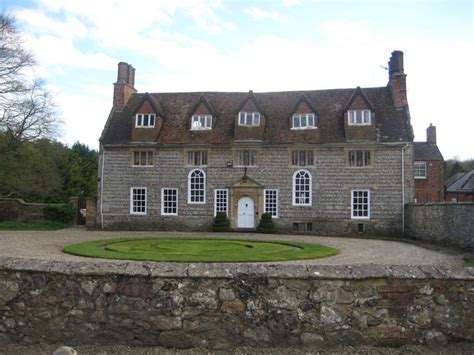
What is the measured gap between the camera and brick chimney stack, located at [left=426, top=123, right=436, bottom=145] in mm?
48219

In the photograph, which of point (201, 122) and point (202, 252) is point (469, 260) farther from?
point (201, 122)

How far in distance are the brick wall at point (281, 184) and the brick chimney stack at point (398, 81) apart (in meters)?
4.07

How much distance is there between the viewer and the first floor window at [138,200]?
32.7 meters

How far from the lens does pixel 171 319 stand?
18.1 ft

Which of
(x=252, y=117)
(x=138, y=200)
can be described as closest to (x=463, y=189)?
(x=252, y=117)

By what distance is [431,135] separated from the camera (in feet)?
159

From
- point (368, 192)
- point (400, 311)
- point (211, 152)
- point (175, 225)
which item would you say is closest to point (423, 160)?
point (368, 192)

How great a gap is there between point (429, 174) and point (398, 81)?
17.9 m

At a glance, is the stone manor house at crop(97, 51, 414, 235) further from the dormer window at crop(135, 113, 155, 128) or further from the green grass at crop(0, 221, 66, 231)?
the green grass at crop(0, 221, 66, 231)

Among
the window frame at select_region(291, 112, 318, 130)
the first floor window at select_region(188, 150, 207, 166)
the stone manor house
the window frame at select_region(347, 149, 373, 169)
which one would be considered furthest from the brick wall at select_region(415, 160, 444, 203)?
the first floor window at select_region(188, 150, 207, 166)

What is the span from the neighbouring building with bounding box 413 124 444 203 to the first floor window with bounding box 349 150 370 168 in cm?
1821

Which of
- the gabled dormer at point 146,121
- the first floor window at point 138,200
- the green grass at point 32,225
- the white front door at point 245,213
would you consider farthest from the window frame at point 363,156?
the green grass at point 32,225

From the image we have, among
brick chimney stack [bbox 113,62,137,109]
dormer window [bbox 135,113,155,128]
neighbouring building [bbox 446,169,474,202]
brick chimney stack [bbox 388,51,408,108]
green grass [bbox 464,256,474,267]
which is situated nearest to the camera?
green grass [bbox 464,256,474,267]

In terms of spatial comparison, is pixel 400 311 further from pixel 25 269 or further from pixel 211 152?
pixel 211 152
